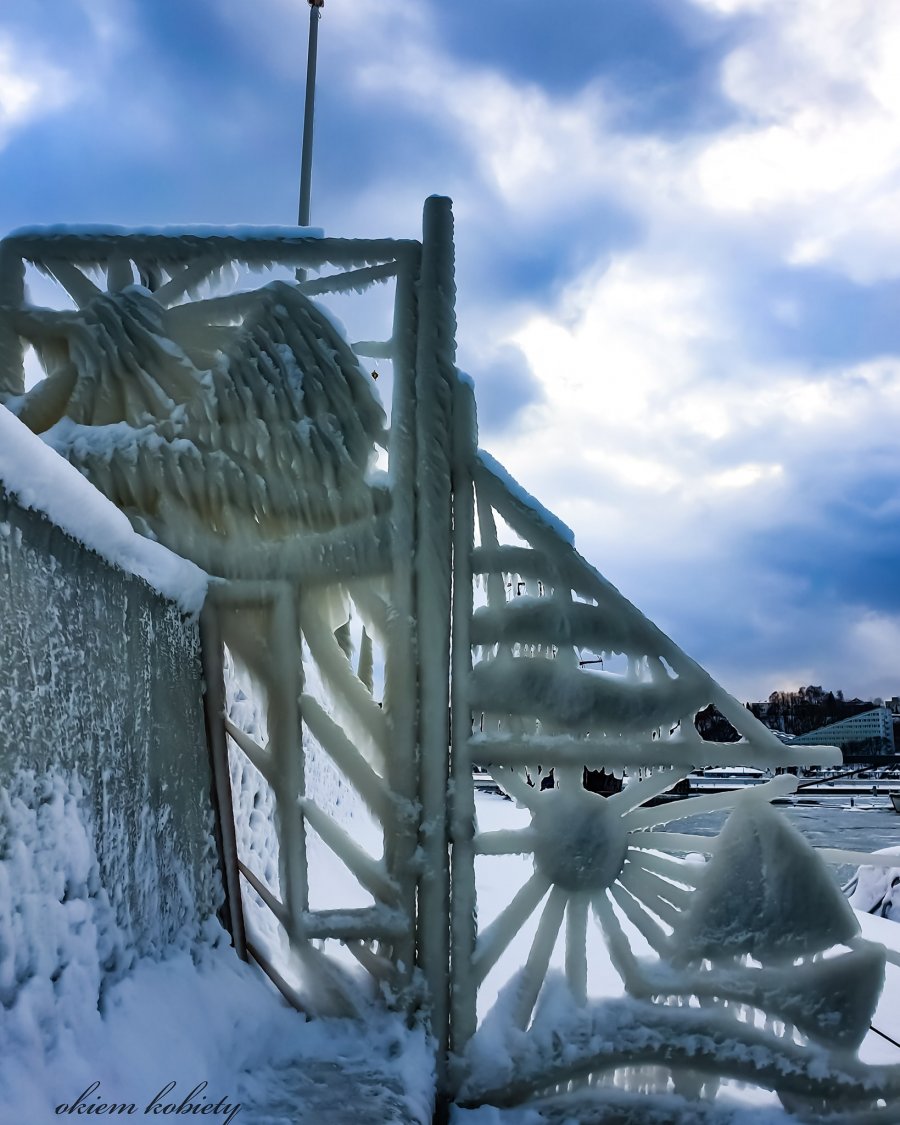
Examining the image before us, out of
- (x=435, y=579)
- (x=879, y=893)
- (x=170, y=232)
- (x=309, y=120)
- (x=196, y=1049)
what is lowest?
(x=879, y=893)

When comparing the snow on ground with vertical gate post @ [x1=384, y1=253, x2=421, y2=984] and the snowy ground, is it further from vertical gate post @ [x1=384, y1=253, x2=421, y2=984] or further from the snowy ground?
vertical gate post @ [x1=384, y1=253, x2=421, y2=984]

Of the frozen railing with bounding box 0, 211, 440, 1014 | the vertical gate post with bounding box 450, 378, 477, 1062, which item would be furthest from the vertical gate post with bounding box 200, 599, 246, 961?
the vertical gate post with bounding box 450, 378, 477, 1062

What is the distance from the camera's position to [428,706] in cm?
332

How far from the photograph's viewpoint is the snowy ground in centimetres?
174

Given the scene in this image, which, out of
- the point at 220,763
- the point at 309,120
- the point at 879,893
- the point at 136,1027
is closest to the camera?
the point at 136,1027

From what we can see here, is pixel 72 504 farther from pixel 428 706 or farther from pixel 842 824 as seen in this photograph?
pixel 842 824

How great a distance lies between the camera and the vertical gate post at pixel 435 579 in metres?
3.20

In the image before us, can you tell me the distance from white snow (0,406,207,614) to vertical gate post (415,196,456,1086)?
1.03 meters

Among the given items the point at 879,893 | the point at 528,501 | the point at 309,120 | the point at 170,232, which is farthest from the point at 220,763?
the point at 309,120

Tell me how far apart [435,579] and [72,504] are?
5.20 feet

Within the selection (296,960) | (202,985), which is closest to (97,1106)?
(202,985)

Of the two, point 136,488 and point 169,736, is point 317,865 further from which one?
point 136,488

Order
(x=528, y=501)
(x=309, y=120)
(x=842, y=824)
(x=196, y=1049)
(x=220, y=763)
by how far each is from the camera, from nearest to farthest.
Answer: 1. (x=196, y=1049)
2. (x=220, y=763)
3. (x=528, y=501)
4. (x=309, y=120)
5. (x=842, y=824)

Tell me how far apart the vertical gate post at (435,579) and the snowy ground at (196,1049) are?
0.31m
